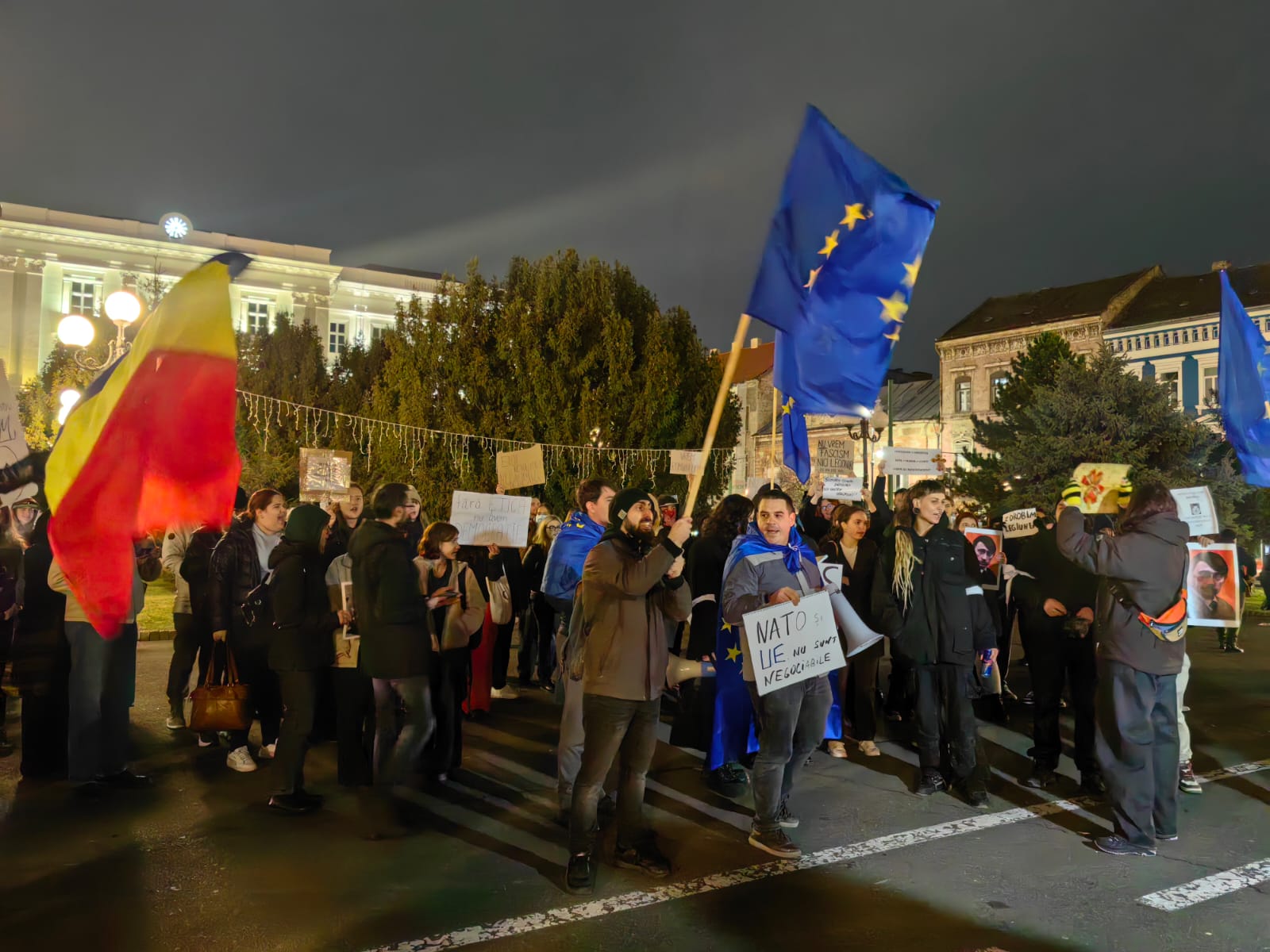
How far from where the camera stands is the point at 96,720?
5.82m

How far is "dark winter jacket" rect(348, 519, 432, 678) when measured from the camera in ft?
17.0

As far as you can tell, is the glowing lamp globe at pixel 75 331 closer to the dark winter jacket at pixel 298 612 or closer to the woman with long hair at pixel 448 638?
the dark winter jacket at pixel 298 612

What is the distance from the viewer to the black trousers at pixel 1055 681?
620 centimetres

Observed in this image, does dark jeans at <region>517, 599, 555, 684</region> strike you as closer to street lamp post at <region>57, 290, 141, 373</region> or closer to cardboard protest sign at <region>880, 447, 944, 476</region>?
cardboard protest sign at <region>880, 447, 944, 476</region>

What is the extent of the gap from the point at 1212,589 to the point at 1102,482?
5.10 ft

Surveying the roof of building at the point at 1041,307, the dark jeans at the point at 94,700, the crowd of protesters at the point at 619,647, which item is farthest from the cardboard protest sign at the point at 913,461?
the roof of building at the point at 1041,307

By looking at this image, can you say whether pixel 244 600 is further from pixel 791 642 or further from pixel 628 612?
pixel 791 642

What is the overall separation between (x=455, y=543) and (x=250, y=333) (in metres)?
37.0

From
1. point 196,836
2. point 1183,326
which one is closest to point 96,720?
point 196,836

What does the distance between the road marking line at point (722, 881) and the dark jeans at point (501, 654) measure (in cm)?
492

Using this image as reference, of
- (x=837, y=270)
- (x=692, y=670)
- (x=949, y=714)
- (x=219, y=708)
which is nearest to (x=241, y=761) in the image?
(x=219, y=708)

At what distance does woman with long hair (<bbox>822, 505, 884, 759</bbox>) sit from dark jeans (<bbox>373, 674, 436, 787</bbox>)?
315 cm

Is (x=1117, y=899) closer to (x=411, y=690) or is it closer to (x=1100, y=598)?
(x=1100, y=598)

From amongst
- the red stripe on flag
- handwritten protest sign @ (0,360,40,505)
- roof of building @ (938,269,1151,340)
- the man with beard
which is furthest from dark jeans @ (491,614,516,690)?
roof of building @ (938,269,1151,340)
